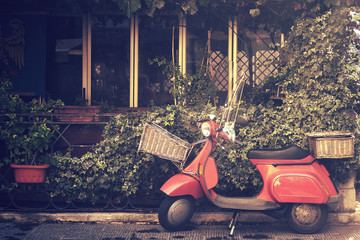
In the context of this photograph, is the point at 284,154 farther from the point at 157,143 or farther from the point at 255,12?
the point at 255,12

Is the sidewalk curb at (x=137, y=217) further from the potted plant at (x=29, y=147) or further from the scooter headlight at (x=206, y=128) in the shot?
the scooter headlight at (x=206, y=128)

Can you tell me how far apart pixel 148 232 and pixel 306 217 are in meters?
2.17

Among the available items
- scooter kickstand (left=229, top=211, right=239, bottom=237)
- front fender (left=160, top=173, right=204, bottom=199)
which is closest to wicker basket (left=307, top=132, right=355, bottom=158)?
scooter kickstand (left=229, top=211, right=239, bottom=237)

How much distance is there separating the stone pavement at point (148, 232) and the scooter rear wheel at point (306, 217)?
10 cm

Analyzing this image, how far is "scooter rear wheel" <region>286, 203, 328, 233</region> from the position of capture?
635cm

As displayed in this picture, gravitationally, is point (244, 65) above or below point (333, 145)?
above

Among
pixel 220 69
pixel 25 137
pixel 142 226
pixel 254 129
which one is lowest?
pixel 142 226

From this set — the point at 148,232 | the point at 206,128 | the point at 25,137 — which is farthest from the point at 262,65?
the point at 25,137

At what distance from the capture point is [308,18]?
771 cm

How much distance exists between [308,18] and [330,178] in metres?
2.62

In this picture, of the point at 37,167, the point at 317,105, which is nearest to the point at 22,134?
the point at 37,167

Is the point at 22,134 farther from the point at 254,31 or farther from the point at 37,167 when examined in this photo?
the point at 254,31

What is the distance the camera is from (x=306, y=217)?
20.9 feet

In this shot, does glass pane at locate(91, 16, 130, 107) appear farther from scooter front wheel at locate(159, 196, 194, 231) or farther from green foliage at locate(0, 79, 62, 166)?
scooter front wheel at locate(159, 196, 194, 231)
